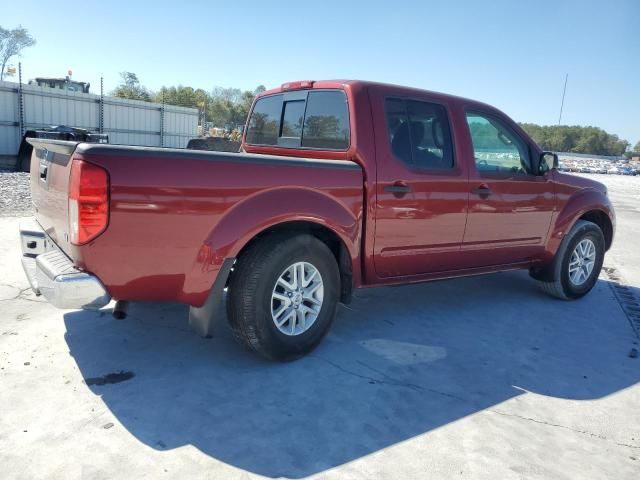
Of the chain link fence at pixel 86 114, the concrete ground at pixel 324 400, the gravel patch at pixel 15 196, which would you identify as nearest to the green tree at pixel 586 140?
the chain link fence at pixel 86 114

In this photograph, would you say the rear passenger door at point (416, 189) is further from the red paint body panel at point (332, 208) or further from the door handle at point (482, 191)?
the door handle at point (482, 191)

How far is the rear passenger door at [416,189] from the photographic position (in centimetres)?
384

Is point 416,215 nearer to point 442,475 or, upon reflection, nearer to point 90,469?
point 442,475

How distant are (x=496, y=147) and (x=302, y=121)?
5.86 feet

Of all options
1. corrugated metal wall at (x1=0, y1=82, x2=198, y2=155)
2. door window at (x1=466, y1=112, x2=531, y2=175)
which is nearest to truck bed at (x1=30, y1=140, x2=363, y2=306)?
door window at (x1=466, y1=112, x2=531, y2=175)

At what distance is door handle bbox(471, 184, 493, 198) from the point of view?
439 centimetres

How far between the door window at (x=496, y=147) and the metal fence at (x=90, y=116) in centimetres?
1507

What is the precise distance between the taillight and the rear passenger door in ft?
6.16

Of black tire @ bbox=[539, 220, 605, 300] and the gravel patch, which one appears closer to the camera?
black tire @ bbox=[539, 220, 605, 300]

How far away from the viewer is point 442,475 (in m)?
2.42

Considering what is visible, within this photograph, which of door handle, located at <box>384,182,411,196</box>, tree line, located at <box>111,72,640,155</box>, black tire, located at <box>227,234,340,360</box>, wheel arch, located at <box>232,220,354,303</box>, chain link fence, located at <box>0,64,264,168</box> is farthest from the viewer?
tree line, located at <box>111,72,640,155</box>

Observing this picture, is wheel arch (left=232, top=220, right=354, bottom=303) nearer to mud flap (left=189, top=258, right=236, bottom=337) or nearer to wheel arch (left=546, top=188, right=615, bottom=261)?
mud flap (left=189, top=258, right=236, bottom=337)

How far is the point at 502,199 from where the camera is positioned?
15.2 feet

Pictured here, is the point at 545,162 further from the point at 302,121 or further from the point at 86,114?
the point at 86,114
